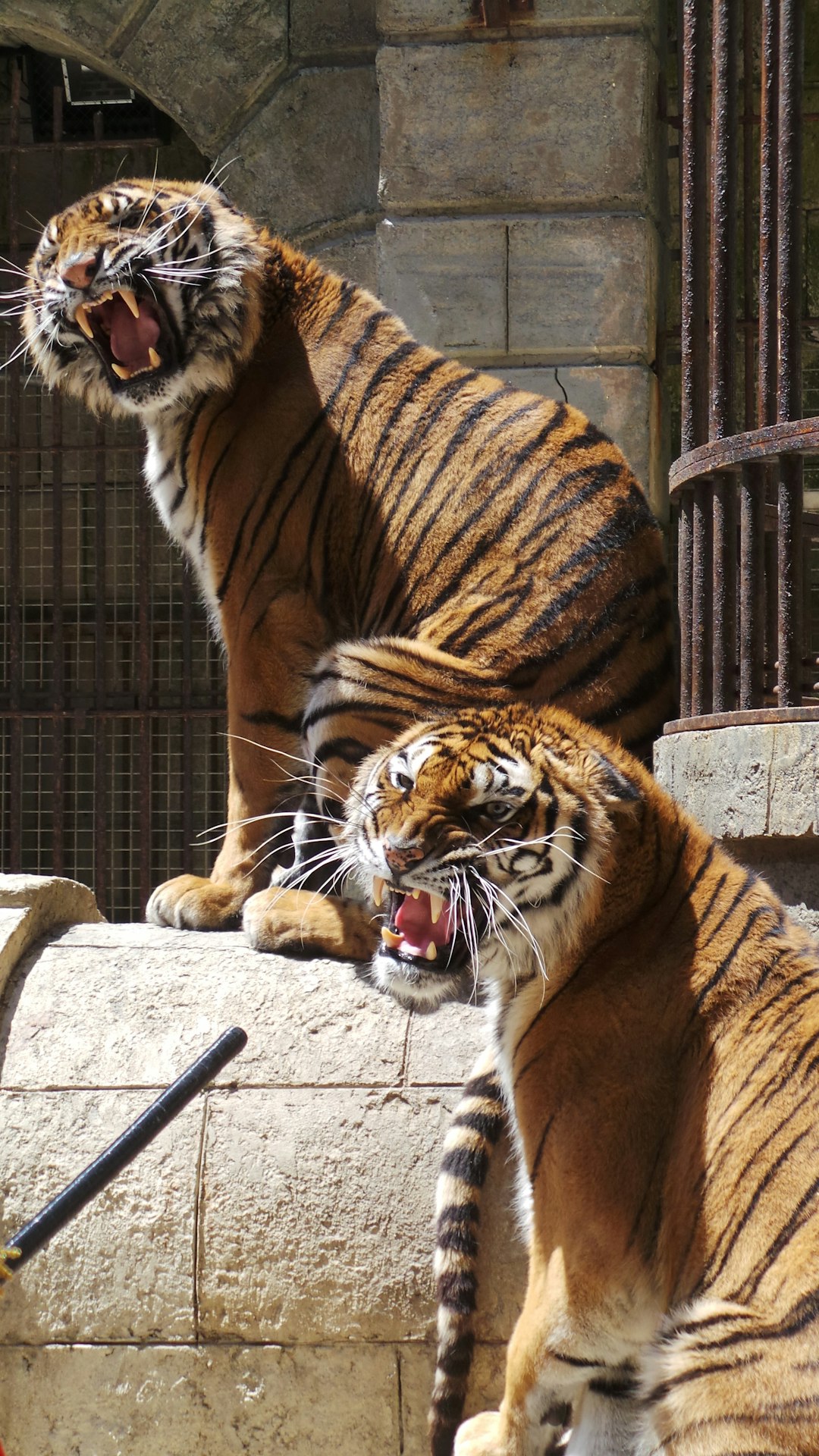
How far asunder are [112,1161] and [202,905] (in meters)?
1.71

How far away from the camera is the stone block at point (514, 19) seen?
5.71 meters

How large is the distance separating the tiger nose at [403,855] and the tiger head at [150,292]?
1.70 meters

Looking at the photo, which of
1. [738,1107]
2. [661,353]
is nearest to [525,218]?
[661,353]

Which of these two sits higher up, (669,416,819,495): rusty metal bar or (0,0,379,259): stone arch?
(0,0,379,259): stone arch

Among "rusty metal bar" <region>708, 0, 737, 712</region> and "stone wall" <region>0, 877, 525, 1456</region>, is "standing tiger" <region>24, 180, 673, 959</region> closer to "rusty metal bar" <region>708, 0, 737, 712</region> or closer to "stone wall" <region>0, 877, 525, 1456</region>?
"rusty metal bar" <region>708, 0, 737, 712</region>

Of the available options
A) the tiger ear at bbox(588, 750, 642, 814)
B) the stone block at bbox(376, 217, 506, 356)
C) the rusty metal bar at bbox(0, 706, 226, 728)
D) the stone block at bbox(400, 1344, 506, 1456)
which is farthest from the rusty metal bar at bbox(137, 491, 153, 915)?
the tiger ear at bbox(588, 750, 642, 814)

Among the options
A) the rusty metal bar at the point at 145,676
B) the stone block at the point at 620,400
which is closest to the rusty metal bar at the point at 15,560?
the rusty metal bar at the point at 145,676

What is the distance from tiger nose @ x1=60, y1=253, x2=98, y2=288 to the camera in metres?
3.80

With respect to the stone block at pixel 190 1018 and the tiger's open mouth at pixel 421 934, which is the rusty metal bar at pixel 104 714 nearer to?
the stone block at pixel 190 1018

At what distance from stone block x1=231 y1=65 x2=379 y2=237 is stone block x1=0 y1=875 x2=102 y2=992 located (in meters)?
3.32

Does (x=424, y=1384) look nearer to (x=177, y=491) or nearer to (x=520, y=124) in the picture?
(x=177, y=491)

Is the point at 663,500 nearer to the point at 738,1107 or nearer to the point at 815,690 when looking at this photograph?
the point at 815,690

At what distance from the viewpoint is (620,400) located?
5.75 meters

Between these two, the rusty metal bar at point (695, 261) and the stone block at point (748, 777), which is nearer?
the stone block at point (748, 777)
